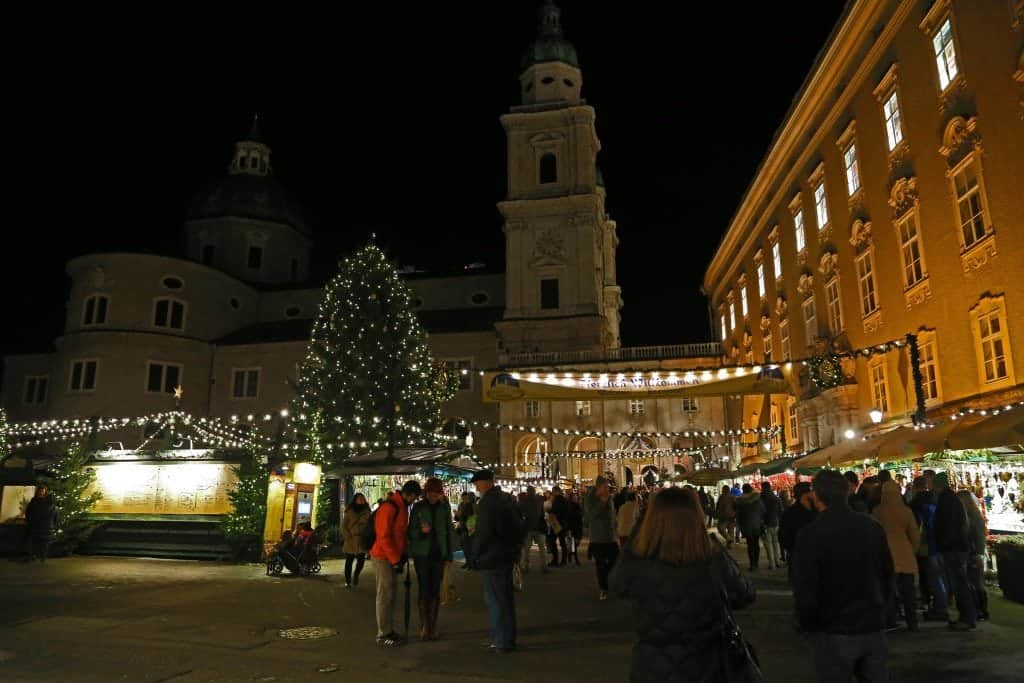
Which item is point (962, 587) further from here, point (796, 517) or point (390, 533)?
point (390, 533)

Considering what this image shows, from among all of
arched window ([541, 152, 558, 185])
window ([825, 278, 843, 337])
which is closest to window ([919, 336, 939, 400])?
window ([825, 278, 843, 337])

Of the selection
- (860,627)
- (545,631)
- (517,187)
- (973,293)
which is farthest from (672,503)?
(517,187)

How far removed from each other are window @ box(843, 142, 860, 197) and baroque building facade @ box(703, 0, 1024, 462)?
9 cm

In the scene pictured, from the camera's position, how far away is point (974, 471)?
48.4 ft

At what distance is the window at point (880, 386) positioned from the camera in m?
21.2

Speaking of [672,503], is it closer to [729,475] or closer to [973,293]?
[973,293]

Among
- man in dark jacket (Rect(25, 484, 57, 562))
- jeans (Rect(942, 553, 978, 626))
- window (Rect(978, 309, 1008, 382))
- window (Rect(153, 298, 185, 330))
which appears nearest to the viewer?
jeans (Rect(942, 553, 978, 626))

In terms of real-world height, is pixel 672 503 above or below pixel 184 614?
above

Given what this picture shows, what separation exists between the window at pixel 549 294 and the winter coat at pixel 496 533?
4080cm

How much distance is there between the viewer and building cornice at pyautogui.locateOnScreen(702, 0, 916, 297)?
2077 centimetres

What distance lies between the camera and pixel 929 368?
18984 millimetres

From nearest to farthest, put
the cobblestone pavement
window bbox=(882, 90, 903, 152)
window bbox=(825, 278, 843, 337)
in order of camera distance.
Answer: the cobblestone pavement → window bbox=(882, 90, 903, 152) → window bbox=(825, 278, 843, 337)

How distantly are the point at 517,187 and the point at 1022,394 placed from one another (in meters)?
39.0

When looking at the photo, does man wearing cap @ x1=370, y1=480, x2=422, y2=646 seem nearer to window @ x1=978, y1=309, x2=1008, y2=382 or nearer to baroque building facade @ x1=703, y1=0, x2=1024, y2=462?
baroque building facade @ x1=703, y1=0, x2=1024, y2=462
